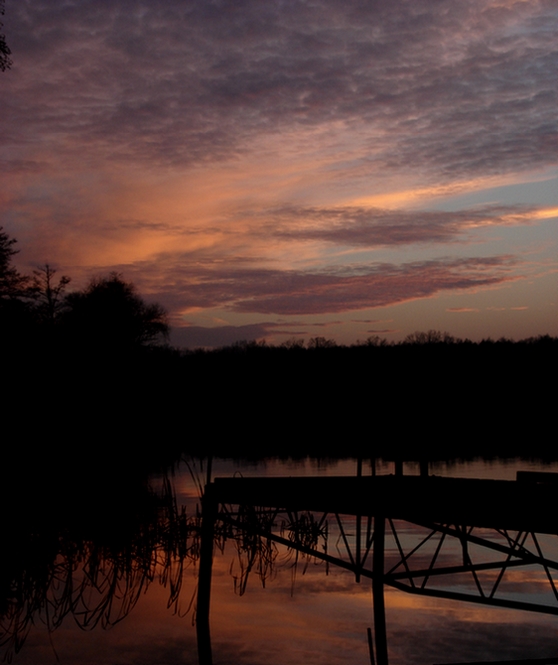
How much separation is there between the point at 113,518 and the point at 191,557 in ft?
18.5

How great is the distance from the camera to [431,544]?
24578 mm

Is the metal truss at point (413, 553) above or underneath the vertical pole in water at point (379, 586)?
underneath

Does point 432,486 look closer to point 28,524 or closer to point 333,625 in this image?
point 333,625

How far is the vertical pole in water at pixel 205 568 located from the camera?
1373 centimetres

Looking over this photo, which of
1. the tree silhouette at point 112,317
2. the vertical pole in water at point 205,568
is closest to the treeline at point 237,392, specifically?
the tree silhouette at point 112,317

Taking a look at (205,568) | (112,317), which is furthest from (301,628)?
(112,317)

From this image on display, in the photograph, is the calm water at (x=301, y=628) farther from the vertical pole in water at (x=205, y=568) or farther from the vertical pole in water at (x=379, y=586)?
the vertical pole in water at (x=379, y=586)

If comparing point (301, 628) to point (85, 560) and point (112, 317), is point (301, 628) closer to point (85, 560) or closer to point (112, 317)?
point (85, 560)

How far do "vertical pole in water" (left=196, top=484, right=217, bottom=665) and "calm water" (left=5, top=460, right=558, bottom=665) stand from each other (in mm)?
211

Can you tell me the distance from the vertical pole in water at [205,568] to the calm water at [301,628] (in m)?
0.21

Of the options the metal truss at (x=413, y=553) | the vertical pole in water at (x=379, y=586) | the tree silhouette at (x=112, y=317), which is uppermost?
the tree silhouette at (x=112, y=317)

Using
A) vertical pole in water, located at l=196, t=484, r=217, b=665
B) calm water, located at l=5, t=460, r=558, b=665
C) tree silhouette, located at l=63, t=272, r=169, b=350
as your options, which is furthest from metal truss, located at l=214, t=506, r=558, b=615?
tree silhouette, located at l=63, t=272, r=169, b=350

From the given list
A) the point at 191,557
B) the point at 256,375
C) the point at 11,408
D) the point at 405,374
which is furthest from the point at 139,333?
the point at 191,557

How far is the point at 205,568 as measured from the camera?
46.1 ft
